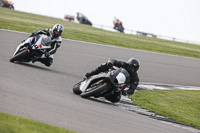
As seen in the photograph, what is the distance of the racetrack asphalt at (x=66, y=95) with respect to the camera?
7.36 metres

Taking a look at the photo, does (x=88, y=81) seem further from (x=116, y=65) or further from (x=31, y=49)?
(x=31, y=49)

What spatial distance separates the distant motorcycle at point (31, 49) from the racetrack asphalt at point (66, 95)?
304 millimetres

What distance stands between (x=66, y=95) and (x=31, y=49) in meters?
3.86

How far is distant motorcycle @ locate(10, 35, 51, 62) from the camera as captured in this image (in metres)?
13.6

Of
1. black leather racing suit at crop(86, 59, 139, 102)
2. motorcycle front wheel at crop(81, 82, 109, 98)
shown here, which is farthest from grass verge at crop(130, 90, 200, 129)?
motorcycle front wheel at crop(81, 82, 109, 98)

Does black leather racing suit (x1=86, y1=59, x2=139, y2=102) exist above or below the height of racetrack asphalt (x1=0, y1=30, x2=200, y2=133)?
above

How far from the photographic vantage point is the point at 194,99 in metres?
15.0

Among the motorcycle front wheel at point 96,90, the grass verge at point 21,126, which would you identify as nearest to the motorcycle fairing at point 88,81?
the motorcycle front wheel at point 96,90

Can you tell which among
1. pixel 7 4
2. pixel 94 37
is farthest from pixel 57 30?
pixel 7 4

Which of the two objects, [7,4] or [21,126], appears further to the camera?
[7,4]

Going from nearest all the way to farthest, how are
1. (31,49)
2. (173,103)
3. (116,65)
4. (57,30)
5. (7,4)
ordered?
(116,65) → (173,103) → (31,49) → (57,30) → (7,4)

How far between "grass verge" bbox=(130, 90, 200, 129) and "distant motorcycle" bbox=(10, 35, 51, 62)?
342cm

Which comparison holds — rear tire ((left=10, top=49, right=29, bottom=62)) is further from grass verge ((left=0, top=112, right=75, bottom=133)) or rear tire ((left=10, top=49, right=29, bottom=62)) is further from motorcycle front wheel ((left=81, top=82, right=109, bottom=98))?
grass verge ((left=0, top=112, right=75, bottom=133))

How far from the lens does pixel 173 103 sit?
13.6 m
